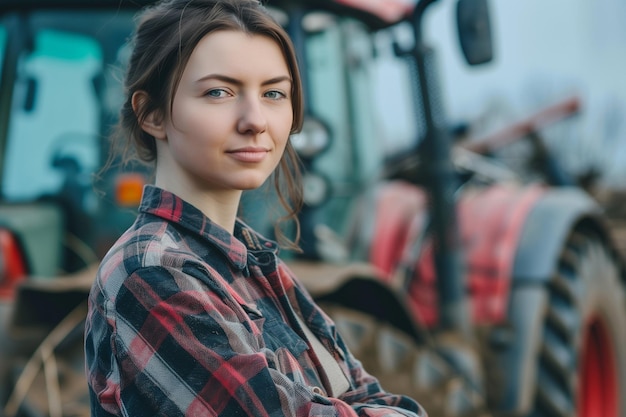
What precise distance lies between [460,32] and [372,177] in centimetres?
92

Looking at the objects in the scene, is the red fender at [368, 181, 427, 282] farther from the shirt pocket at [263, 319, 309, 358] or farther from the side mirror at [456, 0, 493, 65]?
the shirt pocket at [263, 319, 309, 358]

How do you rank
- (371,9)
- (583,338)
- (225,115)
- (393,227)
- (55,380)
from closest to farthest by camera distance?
(225,115) → (55,380) → (371,9) → (393,227) → (583,338)

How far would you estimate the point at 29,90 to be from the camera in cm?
274

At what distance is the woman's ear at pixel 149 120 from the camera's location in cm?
108

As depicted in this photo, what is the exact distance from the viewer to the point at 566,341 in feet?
11.5

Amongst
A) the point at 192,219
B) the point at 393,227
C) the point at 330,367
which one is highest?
the point at 192,219

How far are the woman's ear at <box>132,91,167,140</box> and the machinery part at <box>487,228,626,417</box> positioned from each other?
261 cm

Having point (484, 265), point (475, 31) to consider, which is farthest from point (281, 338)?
point (484, 265)

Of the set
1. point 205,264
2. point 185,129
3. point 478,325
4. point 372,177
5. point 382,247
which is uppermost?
point 185,129

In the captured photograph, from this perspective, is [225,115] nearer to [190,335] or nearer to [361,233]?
[190,335]

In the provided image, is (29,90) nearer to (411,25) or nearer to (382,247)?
(411,25)

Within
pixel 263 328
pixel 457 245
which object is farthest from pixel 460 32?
pixel 263 328

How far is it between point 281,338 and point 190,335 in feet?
0.55

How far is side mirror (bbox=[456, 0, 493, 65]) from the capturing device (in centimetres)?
251
